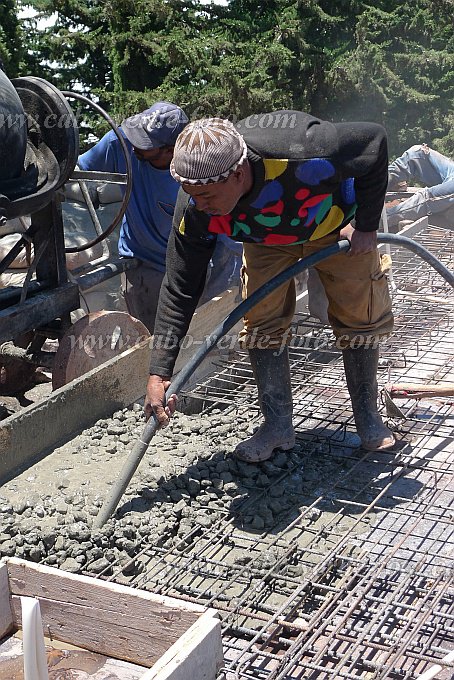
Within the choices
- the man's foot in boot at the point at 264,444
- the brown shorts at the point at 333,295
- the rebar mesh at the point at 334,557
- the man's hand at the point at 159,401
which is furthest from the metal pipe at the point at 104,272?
the man's hand at the point at 159,401

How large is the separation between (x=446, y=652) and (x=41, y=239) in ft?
10.8

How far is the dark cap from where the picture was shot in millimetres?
5090

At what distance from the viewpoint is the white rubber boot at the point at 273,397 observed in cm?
428

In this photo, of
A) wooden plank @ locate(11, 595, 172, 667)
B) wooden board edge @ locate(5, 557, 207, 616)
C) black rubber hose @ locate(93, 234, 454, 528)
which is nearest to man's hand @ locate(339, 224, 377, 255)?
black rubber hose @ locate(93, 234, 454, 528)

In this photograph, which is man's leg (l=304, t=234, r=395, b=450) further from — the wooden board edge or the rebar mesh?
the wooden board edge

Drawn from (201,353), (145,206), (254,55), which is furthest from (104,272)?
(254,55)

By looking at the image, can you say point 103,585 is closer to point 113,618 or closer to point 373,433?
point 113,618

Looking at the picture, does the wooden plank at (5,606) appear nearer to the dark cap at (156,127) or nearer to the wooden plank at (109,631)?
the wooden plank at (109,631)

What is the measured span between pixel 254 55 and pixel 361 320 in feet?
17.9

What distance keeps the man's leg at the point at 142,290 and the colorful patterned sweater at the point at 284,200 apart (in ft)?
6.27

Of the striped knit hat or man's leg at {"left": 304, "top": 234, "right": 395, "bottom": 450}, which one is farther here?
man's leg at {"left": 304, "top": 234, "right": 395, "bottom": 450}

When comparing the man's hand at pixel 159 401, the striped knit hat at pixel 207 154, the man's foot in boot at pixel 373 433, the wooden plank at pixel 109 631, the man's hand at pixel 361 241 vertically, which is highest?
the striped knit hat at pixel 207 154

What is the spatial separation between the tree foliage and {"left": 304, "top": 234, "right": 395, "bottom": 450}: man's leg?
4.66 m

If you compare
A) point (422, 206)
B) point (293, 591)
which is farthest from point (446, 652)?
point (422, 206)
